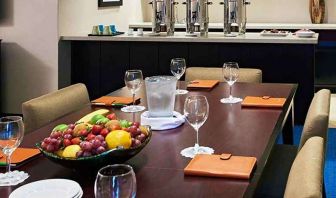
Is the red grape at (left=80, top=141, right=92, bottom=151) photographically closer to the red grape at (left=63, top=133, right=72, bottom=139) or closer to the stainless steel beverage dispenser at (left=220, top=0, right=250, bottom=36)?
the red grape at (left=63, top=133, right=72, bottom=139)

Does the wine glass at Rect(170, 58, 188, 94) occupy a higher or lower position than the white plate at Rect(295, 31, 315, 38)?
lower

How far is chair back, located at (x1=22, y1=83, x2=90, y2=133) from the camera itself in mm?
2371

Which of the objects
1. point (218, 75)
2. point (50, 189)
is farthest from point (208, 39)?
point (50, 189)

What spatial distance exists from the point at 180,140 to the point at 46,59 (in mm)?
3283

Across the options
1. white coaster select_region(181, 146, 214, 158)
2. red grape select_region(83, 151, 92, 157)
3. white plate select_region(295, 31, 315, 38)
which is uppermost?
white plate select_region(295, 31, 315, 38)

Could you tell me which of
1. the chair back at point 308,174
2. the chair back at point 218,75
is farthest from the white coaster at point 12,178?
the chair back at point 218,75

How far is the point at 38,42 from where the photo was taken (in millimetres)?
4910

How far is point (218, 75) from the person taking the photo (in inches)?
133

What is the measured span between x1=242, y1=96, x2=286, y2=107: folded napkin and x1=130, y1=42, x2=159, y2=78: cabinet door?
221 centimetres

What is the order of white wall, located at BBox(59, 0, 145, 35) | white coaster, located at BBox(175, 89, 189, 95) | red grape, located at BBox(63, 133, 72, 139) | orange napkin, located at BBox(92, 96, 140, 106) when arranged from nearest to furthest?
red grape, located at BBox(63, 133, 72, 139) → orange napkin, located at BBox(92, 96, 140, 106) → white coaster, located at BBox(175, 89, 189, 95) → white wall, located at BBox(59, 0, 145, 35)

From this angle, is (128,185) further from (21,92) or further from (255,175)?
(21,92)

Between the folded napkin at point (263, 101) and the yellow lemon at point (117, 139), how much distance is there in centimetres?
102

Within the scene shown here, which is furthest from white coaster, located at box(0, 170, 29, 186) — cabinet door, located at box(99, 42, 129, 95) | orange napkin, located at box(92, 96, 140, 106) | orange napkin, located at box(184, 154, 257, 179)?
cabinet door, located at box(99, 42, 129, 95)

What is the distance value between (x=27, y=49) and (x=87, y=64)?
605mm
